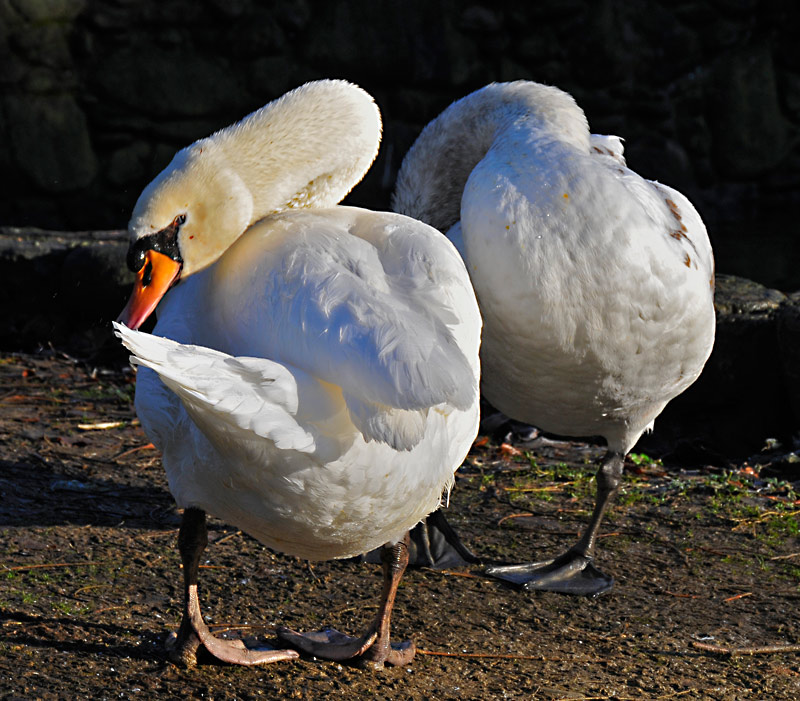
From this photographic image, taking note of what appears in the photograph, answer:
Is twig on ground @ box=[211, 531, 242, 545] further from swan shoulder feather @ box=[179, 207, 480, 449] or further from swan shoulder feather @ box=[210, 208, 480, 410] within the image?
swan shoulder feather @ box=[210, 208, 480, 410]

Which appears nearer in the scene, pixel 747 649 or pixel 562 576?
pixel 747 649

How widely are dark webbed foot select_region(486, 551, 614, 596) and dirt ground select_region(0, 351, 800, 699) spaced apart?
0.04 m

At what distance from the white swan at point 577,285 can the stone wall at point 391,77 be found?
16.4 feet

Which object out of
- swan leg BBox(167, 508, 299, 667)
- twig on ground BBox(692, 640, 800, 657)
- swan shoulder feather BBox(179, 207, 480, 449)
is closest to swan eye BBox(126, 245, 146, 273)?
swan shoulder feather BBox(179, 207, 480, 449)

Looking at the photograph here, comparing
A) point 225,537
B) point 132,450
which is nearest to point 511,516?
point 225,537

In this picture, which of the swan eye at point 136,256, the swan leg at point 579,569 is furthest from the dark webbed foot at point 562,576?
the swan eye at point 136,256

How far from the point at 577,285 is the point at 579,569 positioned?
36.5 inches

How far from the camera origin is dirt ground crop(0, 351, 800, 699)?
2424 millimetres

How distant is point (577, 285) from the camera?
9.25ft

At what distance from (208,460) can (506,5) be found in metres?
8.30

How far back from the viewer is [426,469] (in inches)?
85.6

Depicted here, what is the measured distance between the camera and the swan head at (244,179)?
2.30 metres

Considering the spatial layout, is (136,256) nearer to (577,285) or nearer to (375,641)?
(375,641)

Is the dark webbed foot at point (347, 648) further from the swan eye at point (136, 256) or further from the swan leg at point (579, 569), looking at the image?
the swan eye at point (136, 256)
